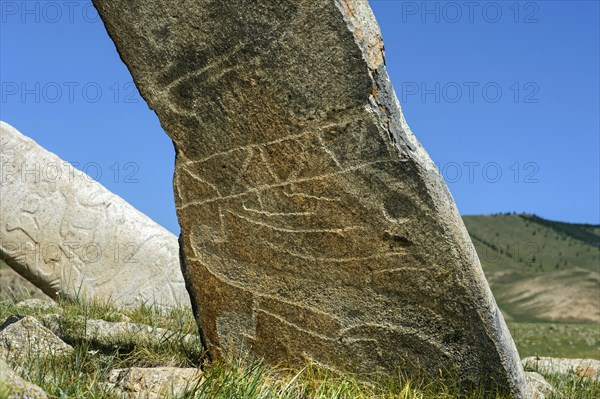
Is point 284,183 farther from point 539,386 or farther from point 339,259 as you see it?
point 539,386

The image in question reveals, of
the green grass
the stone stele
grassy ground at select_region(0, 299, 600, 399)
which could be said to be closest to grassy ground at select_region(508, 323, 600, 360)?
the stone stele

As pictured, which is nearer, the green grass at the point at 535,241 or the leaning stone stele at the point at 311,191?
the leaning stone stele at the point at 311,191

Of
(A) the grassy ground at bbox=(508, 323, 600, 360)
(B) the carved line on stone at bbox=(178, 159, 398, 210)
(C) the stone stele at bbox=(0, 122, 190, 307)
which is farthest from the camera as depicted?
(A) the grassy ground at bbox=(508, 323, 600, 360)

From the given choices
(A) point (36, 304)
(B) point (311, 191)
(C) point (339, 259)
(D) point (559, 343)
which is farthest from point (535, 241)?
(B) point (311, 191)

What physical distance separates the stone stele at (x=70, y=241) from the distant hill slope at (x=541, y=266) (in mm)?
24093

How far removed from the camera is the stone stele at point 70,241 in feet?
30.7

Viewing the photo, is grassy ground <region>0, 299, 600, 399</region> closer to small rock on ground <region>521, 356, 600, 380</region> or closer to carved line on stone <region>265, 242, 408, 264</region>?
carved line on stone <region>265, 242, 408, 264</region>

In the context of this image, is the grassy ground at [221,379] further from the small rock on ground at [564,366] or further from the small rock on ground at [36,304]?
the small rock on ground at [36,304]

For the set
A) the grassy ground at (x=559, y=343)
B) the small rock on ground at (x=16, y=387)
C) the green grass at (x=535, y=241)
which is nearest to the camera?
the small rock on ground at (x=16, y=387)

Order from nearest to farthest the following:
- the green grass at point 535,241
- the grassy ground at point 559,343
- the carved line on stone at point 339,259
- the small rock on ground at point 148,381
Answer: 1. the small rock on ground at point 148,381
2. the carved line on stone at point 339,259
3. the grassy ground at point 559,343
4. the green grass at point 535,241

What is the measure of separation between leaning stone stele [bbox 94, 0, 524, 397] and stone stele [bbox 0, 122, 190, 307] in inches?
170

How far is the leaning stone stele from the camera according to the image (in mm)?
4594

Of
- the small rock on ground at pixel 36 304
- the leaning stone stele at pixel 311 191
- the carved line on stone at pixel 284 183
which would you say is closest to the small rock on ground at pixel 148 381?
the leaning stone stele at pixel 311 191

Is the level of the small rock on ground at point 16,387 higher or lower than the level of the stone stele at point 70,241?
lower
